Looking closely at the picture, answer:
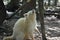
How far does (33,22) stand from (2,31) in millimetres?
2054

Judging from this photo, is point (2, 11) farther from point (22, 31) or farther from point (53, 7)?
point (53, 7)

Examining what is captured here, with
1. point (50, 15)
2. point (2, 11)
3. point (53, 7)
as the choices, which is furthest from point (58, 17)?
point (2, 11)

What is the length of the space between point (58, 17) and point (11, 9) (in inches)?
90.1

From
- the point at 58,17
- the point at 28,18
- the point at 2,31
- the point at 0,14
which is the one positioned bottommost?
the point at 58,17

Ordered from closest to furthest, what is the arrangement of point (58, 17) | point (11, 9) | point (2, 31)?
point (2, 31), point (58, 17), point (11, 9)

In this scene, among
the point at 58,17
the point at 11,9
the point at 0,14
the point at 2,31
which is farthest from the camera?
the point at 11,9

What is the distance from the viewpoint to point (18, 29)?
10.9 feet

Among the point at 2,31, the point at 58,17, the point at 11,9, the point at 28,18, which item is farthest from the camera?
the point at 11,9

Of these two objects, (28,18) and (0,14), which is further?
(0,14)

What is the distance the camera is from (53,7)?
9016mm

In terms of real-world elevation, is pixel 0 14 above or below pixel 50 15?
above

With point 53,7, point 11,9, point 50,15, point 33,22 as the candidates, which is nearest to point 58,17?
point 50,15

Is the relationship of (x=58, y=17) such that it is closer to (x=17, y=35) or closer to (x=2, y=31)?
(x=2, y=31)

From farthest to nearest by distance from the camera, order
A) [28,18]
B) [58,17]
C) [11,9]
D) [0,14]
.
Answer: [11,9], [58,17], [0,14], [28,18]
